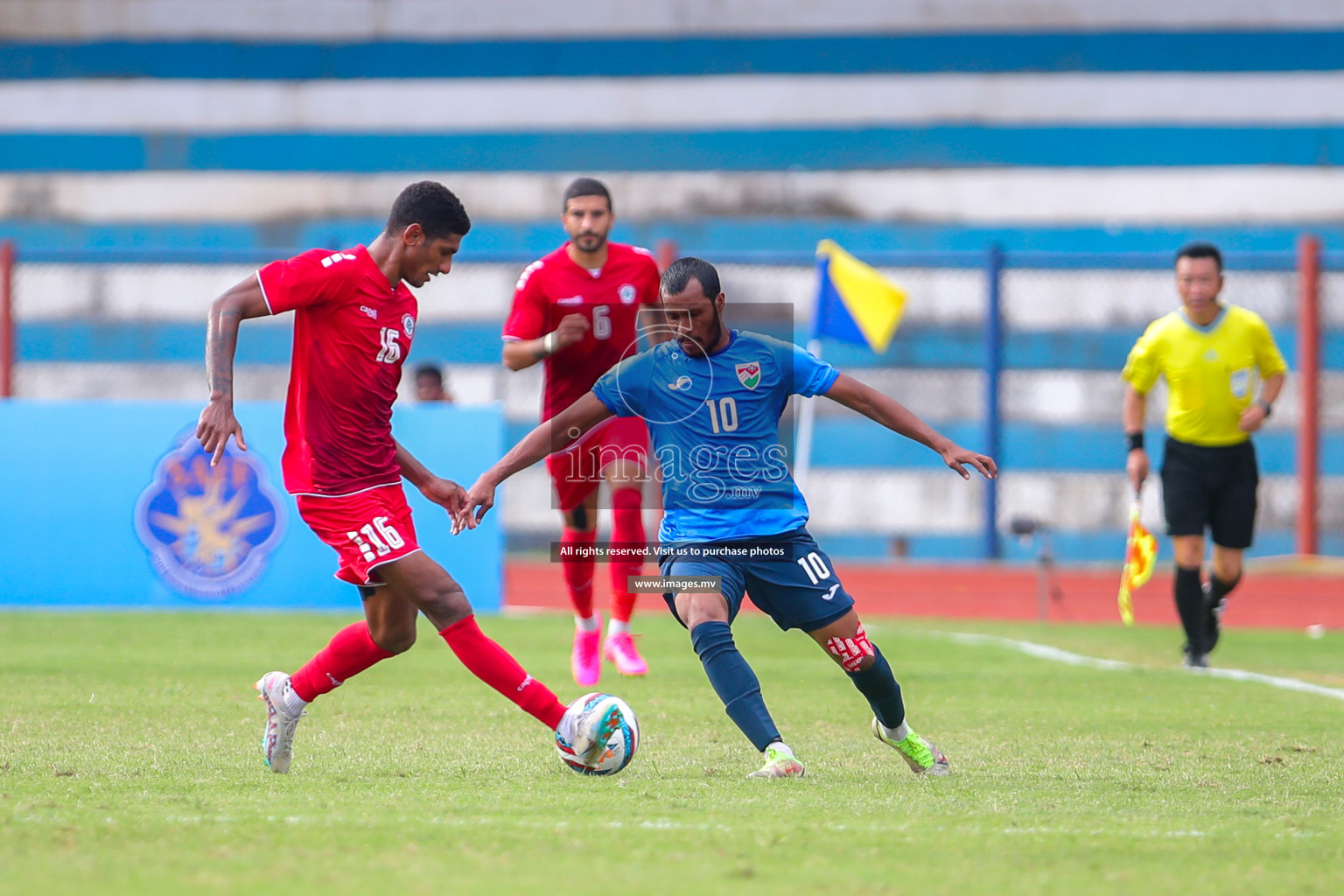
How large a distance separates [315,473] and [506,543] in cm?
1015

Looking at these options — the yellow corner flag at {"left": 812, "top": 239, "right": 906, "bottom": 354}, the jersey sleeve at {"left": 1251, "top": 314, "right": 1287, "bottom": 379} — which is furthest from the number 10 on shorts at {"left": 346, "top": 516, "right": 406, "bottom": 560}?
the yellow corner flag at {"left": 812, "top": 239, "right": 906, "bottom": 354}

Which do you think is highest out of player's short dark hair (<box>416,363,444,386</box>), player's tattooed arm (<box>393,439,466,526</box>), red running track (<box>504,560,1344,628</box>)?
player's short dark hair (<box>416,363,444,386</box>)

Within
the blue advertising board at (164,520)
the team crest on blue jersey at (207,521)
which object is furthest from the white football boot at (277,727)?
the team crest on blue jersey at (207,521)

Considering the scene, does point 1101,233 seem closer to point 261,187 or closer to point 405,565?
point 261,187

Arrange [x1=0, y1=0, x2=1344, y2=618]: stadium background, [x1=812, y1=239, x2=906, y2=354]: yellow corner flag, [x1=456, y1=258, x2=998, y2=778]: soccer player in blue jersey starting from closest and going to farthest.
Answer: [x1=456, y1=258, x2=998, y2=778]: soccer player in blue jersey < [x1=812, y1=239, x2=906, y2=354]: yellow corner flag < [x1=0, y1=0, x2=1344, y2=618]: stadium background

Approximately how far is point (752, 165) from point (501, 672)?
14.4m

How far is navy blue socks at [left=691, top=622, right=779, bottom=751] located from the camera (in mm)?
5168

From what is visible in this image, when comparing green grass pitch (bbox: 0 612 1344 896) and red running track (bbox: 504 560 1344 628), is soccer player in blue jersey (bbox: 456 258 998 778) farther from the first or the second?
red running track (bbox: 504 560 1344 628)

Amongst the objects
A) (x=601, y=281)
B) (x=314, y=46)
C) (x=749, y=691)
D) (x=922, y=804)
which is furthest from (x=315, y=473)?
(x=314, y=46)

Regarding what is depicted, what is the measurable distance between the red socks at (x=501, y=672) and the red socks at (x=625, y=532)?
245cm

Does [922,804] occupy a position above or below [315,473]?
below

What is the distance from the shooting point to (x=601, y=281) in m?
7.69

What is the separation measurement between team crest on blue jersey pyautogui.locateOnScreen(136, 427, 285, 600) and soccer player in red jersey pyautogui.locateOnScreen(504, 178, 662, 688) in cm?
395

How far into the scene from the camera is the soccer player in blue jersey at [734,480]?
17.4ft
